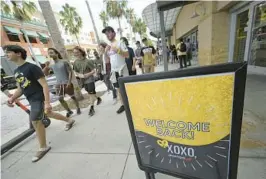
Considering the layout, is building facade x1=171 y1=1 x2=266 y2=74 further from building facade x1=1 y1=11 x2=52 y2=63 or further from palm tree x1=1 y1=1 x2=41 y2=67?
building facade x1=1 y1=11 x2=52 y2=63

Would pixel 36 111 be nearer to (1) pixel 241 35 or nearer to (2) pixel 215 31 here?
(2) pixel 215 31

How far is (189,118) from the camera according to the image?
95 cm

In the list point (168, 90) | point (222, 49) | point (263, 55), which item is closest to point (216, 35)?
point (222, 49)

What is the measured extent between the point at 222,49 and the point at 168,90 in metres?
6.23

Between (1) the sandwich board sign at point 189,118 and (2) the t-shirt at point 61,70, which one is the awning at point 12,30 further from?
(1) the sandwich board sign at point 189,118

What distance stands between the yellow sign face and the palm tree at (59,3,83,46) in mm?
32288

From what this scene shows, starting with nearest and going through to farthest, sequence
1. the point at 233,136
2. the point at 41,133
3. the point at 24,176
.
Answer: the point at 233,136 < the point at 24,176 < the point at 41,133

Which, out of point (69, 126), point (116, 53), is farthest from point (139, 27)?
point (69, 126)

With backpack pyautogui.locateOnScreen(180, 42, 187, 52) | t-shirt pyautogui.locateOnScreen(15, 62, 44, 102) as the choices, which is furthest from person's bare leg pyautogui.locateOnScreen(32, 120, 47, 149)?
backpack pyautogui.locateOnScreen(180, 42, 187, 52)

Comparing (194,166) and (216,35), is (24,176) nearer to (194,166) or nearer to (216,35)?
(194,166)

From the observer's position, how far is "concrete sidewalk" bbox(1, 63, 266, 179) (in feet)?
5.85

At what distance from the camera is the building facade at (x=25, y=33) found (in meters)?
18.6

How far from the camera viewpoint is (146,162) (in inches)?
49.5

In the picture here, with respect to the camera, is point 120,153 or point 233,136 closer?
point 233,136
